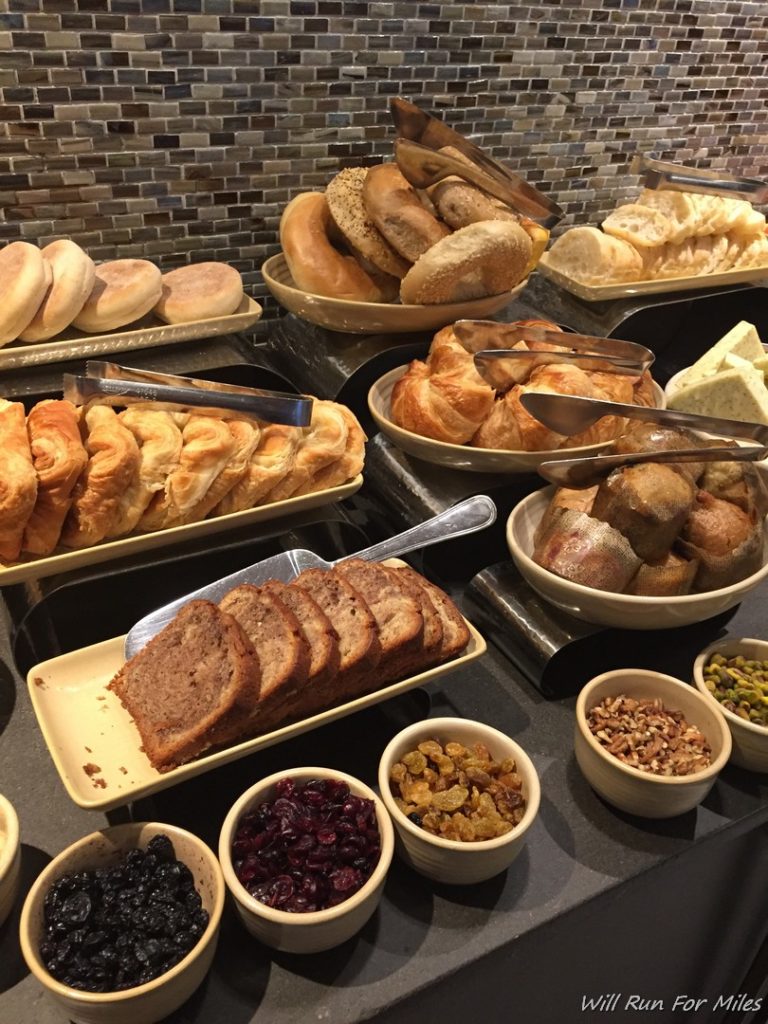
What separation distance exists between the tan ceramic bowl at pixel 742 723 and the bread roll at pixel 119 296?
1263 millimetres

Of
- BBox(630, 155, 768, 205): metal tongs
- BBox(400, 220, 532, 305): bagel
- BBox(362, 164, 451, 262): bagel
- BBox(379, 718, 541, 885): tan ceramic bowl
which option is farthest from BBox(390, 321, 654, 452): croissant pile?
BBox(630, 155, 768, 205): metal tongs

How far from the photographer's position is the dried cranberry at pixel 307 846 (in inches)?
38.0

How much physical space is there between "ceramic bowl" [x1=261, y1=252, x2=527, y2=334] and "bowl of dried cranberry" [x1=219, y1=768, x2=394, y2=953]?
1.10 metres

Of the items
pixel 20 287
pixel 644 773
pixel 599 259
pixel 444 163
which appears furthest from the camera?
pixel 599 259

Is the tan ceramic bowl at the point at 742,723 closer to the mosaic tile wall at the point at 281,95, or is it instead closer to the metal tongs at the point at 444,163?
the metal tongs at the point at 444,163

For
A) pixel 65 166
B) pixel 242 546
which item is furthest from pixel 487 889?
pixel 65 166

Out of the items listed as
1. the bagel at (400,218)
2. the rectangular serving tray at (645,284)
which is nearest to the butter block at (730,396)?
the rectangular serving tray at (645,284)

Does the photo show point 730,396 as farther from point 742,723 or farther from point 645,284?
point 742,723

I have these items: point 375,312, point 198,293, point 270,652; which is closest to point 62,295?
point 198,293

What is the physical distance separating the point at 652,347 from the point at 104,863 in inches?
78.6

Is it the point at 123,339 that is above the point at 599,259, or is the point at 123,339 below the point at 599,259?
below

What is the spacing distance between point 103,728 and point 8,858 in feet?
0.77

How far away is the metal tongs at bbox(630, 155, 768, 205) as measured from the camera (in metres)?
2.18

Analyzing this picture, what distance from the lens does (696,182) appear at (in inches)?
86.2
